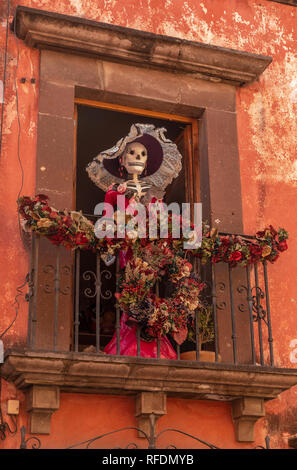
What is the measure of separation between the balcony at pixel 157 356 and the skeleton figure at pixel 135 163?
0.88m

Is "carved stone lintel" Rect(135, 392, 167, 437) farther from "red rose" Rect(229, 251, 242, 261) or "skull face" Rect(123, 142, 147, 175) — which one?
"skull face" Rect(123, 142, 147, 175)

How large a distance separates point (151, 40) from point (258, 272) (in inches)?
92.5

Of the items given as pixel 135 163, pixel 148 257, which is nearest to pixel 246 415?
pixel 148 257

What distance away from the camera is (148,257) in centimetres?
725

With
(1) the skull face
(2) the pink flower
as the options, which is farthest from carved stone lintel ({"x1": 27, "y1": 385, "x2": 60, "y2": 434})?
(1) the skull face

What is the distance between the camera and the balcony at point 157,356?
6.76m

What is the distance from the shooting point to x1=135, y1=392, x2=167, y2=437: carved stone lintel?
23.1ft

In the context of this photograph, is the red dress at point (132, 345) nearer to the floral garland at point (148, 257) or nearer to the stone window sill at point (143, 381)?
the floral garland at point (148, 257)

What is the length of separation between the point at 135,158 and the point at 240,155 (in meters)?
1.04

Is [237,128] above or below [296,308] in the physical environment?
above

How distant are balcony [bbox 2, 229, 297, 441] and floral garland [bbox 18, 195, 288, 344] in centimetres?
12
